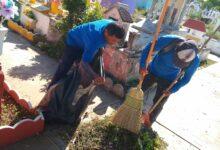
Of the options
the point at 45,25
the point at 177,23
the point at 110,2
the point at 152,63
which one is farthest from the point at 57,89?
the point at 110,2

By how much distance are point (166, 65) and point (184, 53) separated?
2.20ft

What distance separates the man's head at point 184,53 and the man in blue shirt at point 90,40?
3.03 ft

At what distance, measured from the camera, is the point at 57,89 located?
4672 mm

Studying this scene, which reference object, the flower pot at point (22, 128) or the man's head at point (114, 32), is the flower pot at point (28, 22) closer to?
the flower pot at point (22, 128)

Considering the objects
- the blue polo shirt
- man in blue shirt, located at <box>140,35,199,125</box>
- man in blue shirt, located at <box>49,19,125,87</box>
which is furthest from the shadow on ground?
man in blue shirt, located at <box>140,35,199,125</box>

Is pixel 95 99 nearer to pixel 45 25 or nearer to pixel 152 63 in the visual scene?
pixel 152 63

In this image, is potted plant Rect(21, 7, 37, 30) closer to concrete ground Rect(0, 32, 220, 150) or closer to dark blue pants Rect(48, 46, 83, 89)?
concrete ground Rect(0, 32, 220, 150)

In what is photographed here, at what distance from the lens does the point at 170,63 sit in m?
4.92

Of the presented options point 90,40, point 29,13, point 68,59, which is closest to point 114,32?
point 90,40

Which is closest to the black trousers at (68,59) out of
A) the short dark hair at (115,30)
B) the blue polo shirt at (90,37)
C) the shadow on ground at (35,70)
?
the blue polo shirt at (90,37)

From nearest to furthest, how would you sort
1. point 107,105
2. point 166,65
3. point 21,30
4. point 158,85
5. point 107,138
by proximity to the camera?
1. point 107,138
2. point 166,65
3. point 158,85
4. point 107,105
5. point 21,30

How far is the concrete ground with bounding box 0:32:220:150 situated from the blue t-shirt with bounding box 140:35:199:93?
1.32 meters

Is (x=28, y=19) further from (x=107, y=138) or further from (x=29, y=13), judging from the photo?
(x=107, y=138)

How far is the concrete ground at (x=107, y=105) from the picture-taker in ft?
18.1
